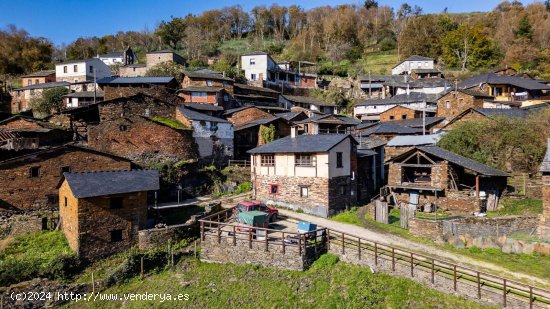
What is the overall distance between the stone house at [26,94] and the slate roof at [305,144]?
37.2 metres

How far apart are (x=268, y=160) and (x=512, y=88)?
40191 millimetres

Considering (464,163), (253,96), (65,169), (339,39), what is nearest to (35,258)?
(65,169)

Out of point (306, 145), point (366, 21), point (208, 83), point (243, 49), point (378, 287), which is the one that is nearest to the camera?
point (378, 287)

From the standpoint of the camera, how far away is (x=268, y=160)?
30.3 metres

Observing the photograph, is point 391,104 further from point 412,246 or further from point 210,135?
point 412,246

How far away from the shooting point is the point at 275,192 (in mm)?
29594

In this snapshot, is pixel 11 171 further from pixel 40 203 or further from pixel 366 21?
pixel 366 21

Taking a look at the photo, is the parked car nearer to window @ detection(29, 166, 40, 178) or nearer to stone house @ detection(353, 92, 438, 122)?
window @ detection(29, 166, 40, 178)

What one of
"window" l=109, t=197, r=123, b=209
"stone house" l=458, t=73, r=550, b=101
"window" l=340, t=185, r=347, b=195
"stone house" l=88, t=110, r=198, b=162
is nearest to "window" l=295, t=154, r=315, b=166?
"window" l=340, t=185, r=347, b=195

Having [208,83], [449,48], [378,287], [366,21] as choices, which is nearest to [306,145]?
[378,287]

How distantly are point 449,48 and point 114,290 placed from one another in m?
81.1

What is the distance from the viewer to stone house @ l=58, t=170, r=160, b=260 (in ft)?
68.4

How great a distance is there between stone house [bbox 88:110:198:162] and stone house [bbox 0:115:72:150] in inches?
166

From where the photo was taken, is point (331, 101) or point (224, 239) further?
point (331, 101)
